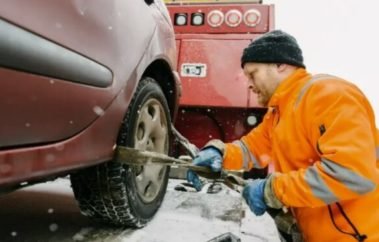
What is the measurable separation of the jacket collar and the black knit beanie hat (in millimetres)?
45

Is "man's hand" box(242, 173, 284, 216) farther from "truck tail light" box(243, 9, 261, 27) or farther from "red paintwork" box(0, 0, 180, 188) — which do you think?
"truck tail light" box(243, 9, 261, 27)

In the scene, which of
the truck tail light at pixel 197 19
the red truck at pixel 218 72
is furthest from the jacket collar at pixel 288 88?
the truck tail light at pixel 197 19

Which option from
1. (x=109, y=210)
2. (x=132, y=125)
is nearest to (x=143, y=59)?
(x=132, y=125)

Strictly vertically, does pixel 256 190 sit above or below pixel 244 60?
below

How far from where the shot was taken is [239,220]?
2.15 meters

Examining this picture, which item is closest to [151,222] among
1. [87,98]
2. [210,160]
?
[210,160]

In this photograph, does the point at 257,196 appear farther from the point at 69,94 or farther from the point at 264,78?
the point at 69,94

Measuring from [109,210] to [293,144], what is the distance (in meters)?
0.85

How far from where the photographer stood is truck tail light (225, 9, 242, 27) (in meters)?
3.68

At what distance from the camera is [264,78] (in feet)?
5.14

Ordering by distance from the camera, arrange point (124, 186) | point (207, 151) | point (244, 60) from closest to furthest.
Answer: point (244, 60) → point (124, 186) → point (207, 151)

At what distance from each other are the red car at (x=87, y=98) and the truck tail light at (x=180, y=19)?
1.67 m

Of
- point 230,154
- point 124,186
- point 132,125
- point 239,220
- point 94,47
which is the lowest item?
point 239,220

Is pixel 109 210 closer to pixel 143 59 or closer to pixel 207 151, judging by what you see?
pixel 207 151
